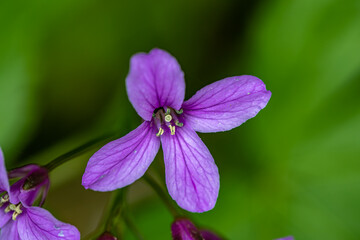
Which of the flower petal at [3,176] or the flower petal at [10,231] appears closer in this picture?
the flower petal at [3,176]

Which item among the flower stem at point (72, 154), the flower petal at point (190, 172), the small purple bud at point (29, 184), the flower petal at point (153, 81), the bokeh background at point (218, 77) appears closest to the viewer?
the flower petal at point (153, 81)

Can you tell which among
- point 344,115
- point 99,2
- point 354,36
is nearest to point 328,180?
point 344,115

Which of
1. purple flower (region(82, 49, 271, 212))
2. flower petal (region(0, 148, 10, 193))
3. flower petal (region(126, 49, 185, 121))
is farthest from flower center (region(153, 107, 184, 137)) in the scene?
flower petal (region(0, 148, 10, 193))

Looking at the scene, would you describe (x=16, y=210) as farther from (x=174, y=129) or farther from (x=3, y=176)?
(x=174, y=129)

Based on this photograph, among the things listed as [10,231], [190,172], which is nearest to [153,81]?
[190,172]

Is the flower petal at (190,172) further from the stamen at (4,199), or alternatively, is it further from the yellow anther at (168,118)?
the stamen at (4,199)

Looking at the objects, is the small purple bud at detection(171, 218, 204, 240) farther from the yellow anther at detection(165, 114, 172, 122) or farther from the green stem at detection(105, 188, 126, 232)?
the yellow anther at detection(165, 114, 172, 122)

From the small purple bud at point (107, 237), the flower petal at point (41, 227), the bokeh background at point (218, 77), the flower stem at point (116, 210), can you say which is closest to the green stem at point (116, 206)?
the flower stem at point (116, 210)
